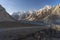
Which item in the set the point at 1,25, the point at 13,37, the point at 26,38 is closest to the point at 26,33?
the point at 26,38

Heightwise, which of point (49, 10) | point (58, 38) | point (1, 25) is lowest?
point (58, 38)

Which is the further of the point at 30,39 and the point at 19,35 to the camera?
the point at 30,39

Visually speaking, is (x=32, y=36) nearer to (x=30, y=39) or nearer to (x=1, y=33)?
(x=30, y=39)

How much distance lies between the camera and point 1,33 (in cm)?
849

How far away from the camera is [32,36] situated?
977 centimetres

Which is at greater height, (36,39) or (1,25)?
(1,25)

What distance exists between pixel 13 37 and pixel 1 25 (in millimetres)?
1811

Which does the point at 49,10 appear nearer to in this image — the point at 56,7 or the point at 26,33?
the point at 56,7

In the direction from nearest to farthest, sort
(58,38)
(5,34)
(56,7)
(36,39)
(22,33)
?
(5,34) < (22,33) < (36,39) < (58,38) < (56,7)

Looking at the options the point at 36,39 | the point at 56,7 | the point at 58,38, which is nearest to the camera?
the point at 36,39

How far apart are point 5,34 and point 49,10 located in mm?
26826

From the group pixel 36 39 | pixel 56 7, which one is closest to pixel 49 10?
pixel 56 7

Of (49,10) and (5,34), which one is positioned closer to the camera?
(5,34)

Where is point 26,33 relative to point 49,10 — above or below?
below
